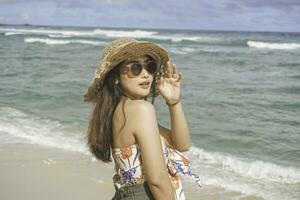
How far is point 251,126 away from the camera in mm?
9172

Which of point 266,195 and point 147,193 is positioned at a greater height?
point 147,193

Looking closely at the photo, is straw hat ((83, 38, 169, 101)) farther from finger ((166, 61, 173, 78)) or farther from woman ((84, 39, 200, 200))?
finger ((166, 61, 173, 78))

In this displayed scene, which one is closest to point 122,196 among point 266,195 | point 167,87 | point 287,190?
point 167,87

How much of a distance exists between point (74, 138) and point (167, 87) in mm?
5672

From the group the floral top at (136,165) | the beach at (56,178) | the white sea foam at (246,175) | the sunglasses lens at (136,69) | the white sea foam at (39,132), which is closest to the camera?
the floral top at (136,165)

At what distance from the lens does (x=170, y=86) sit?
2543 millimetres

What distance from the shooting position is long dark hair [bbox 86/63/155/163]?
2.26m

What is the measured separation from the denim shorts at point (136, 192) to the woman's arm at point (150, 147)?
6 centimetres

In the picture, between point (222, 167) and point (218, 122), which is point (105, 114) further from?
point (218, 122)

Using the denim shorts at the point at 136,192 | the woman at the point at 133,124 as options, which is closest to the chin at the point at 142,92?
the woman at the point at 133,124

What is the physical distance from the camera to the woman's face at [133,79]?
229 cm

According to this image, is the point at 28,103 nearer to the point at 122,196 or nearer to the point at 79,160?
the point at 79,160

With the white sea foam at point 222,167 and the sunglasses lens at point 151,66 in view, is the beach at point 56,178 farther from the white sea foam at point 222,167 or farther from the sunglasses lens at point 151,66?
the sunglasses lens at point 151,66

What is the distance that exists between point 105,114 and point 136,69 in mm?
242
